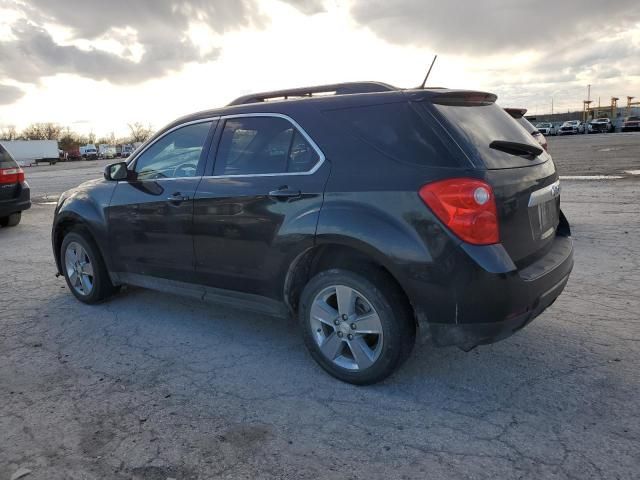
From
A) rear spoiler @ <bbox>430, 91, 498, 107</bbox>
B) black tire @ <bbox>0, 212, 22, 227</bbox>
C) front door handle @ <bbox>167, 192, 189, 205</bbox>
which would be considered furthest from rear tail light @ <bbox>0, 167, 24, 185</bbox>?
rear spoiler @ <bbox>430, 91, 498, 107</bbox>

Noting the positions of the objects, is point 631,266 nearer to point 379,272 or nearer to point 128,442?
point 379,272

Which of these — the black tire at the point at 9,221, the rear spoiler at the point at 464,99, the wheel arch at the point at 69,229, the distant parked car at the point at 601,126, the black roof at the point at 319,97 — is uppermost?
the black roof at the point at 319,97

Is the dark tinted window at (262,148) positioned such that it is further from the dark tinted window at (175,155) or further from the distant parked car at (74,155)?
the distant parked car at (74,155)

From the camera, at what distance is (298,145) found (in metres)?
3.49

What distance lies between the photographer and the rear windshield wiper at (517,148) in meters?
3.19

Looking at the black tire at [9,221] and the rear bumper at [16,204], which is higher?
the rear bumper at [16,204]

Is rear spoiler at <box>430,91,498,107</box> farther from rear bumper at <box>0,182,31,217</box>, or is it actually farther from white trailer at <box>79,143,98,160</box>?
white trailer at <box>79,143,98,160</box>

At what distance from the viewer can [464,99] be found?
3.32m

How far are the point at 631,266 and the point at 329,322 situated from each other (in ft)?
12.9

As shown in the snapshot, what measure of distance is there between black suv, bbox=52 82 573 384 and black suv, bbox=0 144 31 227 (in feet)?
22.8

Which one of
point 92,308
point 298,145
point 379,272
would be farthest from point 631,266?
point 92,308

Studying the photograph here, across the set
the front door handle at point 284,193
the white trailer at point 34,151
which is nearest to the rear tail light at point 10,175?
the front door handle at point 284,193

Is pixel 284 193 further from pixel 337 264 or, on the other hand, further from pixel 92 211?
pixel 92 211

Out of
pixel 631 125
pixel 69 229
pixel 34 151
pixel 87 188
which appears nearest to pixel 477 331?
pixel 87 188
